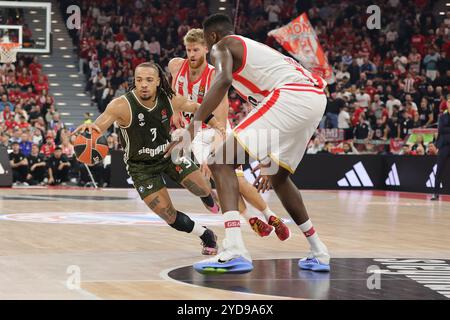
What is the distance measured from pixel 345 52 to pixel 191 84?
60.8 feet

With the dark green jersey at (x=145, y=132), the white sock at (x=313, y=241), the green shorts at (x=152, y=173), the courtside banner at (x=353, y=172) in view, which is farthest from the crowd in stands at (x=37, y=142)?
the white sock at (x=313, y=241)

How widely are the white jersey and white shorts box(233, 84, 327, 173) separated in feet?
Answer: 0.25

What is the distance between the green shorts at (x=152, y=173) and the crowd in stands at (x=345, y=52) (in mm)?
13456

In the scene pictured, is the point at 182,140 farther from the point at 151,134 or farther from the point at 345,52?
the point at 345,52

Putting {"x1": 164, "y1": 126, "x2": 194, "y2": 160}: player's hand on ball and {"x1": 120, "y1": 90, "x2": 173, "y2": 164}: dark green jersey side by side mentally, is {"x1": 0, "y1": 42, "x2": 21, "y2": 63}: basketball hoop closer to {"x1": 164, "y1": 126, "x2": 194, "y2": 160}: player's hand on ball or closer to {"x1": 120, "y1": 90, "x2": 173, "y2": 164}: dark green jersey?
{"x1": 120, "y1": 90, "x2": 173, "y2": 164}: dark green jersey

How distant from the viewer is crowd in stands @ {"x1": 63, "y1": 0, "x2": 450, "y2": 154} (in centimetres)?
2208

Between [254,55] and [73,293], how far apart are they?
2223 millimetres

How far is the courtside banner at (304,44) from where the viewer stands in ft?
71.8

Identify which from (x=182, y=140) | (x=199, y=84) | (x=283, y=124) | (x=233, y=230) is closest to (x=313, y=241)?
(x=233, y=230)

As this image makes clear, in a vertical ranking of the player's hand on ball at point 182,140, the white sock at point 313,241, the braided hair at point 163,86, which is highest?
the braided hair at point 163,86

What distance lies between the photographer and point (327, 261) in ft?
21.1

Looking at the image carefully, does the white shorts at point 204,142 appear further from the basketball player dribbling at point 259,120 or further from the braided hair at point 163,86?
the basketball player dribbling at point 259,120

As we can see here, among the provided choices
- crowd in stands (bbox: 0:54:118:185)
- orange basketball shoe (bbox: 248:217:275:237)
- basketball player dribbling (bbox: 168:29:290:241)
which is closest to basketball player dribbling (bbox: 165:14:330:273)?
orange basketball shoe (bbox: 248:217:275:237)

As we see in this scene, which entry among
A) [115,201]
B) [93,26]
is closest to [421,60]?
[93,26]
